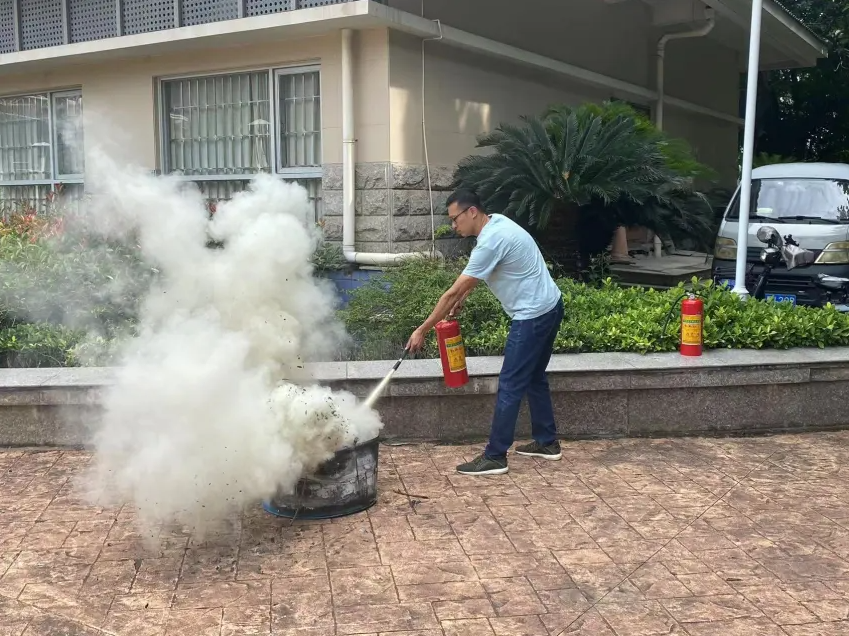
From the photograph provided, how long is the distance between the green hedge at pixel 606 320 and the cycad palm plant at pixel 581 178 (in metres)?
1.36

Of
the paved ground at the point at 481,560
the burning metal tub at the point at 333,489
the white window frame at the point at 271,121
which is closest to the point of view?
the paved ground at the point at 481,560

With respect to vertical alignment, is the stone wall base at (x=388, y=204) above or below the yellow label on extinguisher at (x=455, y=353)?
above

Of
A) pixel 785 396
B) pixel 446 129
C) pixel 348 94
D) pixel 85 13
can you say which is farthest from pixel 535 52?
pixel 785 396

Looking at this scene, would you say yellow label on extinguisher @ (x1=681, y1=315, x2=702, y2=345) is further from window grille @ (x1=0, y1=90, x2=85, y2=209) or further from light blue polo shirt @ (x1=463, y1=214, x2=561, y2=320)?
window grille @ (x1=0, y1=90, x2=85, y2=209)

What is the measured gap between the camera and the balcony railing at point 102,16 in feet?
30.9

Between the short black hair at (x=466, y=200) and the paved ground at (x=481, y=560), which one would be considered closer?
the paved ground at (x=481, y=560)

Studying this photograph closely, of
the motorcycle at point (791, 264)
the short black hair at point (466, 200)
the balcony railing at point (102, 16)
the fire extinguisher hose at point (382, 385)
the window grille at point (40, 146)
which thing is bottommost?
the fire extinguisher hose at point (382, 385)

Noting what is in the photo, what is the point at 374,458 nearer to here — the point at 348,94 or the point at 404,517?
the point at 404,517

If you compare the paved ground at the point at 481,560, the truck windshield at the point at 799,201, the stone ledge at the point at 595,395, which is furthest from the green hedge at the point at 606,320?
the truck windshield at the point at 799,201

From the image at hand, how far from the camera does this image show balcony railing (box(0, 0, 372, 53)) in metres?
9.41

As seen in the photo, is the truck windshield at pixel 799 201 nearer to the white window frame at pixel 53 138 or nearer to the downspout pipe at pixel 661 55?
the downspout pipe at pixel 661 55

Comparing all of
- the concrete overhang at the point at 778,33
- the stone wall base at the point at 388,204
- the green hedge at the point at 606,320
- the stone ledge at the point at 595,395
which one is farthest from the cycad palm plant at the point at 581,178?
the concrete overhang at the point at 778,33

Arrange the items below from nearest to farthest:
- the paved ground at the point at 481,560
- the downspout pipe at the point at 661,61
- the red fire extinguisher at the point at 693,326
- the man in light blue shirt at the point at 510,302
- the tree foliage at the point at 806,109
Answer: the paved ground at the point at 481,560
the man in light blue shirt at the point at 510,302
the red fire extinguisher at the point at 693,326
the downspout pipe at the point at 661,61
the tree foliage at the point at 806,109

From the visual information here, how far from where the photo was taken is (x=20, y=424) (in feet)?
19.7
